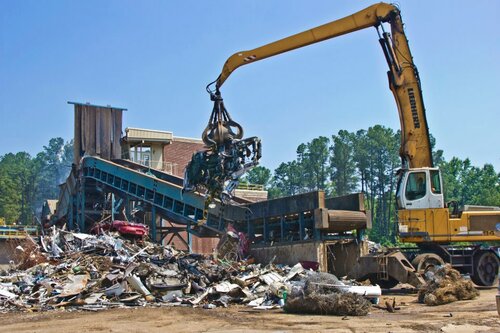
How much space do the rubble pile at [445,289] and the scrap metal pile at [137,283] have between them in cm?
301

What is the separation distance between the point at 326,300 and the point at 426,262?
6.25 metres

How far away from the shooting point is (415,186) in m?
18.2

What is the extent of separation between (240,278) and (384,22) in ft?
30.7

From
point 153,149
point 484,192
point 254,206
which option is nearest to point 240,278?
point 254,206

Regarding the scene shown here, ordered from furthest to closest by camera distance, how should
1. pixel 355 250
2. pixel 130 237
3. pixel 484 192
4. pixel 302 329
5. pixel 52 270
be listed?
pixel 484 192 < pixel 130 237 < pixel 355 250 < pixel 52 270 < pixel 302 329

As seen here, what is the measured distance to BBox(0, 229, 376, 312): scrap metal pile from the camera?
50.0ft

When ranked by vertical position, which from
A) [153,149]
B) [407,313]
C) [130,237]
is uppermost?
[153,149]

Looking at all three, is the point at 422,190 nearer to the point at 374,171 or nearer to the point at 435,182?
the point at 435,182

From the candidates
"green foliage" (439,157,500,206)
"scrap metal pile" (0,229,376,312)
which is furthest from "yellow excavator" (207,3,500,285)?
"green foliage" (439,157,500,206)

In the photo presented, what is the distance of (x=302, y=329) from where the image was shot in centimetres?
1059

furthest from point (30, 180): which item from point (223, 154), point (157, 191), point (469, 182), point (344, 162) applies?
point (223, 154)

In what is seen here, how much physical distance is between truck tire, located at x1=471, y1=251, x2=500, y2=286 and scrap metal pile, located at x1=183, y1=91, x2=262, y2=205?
756 cm

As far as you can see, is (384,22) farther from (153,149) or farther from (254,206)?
(153,149)

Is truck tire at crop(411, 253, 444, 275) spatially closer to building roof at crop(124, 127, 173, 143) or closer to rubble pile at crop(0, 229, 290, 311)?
rubble pile at crop(0, 229, 290, 311)
